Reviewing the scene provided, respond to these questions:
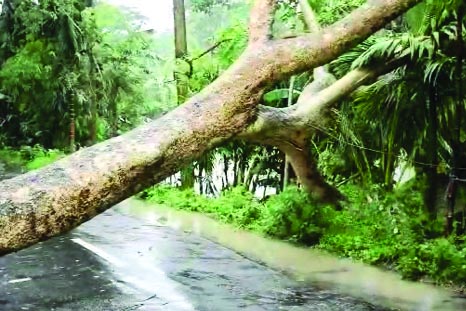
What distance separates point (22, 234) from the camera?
13.5ft

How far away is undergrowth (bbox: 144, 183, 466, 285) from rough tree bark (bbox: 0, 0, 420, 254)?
2.52 meters

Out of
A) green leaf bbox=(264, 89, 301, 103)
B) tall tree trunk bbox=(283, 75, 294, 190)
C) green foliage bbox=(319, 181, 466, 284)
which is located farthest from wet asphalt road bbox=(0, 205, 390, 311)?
green leaf bbox=(264, 89, 301, 103)

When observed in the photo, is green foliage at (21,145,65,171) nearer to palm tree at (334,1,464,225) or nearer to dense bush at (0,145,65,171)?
dense bush at (0,145,65,171)

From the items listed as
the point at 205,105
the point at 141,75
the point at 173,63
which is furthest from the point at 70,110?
the point at 205,105

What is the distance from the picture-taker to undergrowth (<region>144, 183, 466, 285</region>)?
776 centimetres

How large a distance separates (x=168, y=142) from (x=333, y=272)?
157 inches

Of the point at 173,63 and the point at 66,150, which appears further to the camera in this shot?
the point at 66,150

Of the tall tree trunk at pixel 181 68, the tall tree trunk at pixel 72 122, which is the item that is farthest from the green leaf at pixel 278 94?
the tall tree trunk at pixel 72 122

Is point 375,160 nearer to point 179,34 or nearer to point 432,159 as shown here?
point 432,159

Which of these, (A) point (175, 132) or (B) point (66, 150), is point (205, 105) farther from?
(B) point (66, 150)

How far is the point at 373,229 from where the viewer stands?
9.35 meters

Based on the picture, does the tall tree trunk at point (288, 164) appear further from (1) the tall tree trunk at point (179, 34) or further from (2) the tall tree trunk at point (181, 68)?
(1) the tall tree trunk at point (179, 34)

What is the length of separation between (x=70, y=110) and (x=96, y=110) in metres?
0.86

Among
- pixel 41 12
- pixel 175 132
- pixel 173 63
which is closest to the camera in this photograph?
pixel 175 132
